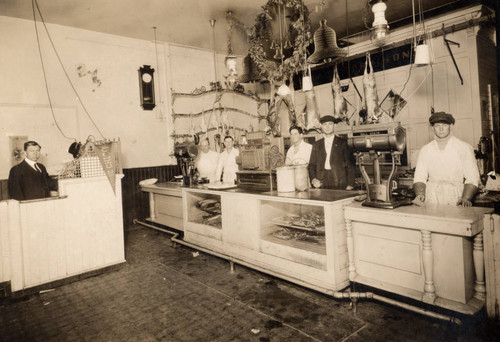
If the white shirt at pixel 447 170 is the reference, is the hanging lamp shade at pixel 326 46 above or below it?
above

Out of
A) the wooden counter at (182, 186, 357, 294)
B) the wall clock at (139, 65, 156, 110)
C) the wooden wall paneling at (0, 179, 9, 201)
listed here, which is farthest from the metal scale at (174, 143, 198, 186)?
the wooden wall paneling at (0, 179, 9, 201)

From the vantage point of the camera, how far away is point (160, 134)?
7.46 meters

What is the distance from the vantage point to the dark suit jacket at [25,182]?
14.9 feet

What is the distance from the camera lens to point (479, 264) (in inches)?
94.2

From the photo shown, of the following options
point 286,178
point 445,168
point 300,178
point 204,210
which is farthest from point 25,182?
point 445,168

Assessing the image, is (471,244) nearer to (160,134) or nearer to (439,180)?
(439,180)

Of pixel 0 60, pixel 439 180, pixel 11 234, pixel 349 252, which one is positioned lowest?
pixel 349 252

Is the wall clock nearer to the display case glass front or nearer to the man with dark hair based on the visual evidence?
the man with dark hair

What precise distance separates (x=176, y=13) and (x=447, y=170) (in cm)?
516

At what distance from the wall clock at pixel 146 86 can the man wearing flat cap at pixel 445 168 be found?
18.8 ft

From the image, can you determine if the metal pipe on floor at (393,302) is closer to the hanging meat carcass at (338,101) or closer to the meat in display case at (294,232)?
the meat in display case at (294,232)

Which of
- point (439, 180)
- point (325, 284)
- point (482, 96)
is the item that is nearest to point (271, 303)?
point (325, 284)

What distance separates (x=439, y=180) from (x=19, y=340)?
13.2ft

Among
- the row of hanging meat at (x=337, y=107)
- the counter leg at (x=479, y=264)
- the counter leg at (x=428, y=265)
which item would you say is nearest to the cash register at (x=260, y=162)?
the row of hanging meat at (x=337, y=107)
